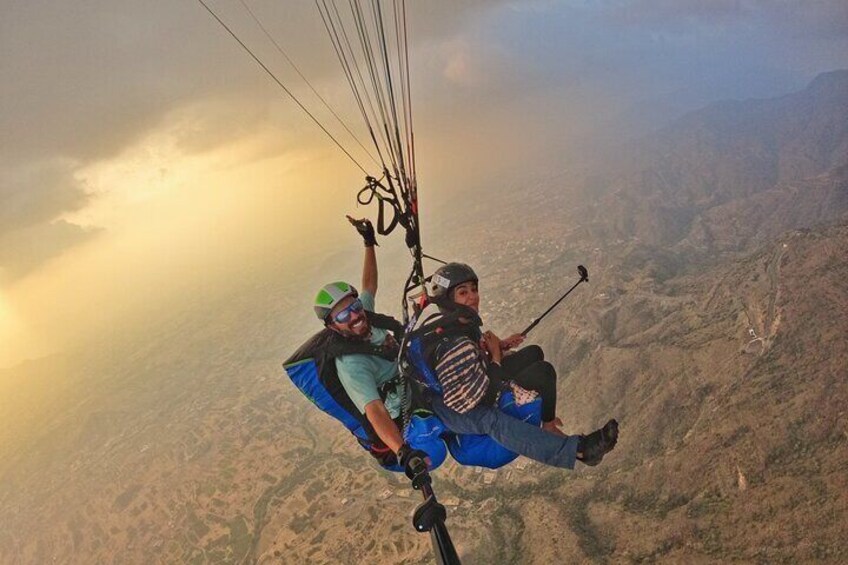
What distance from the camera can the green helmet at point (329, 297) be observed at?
254 inches

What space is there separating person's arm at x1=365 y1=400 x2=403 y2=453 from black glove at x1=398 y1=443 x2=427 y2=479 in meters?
0.11

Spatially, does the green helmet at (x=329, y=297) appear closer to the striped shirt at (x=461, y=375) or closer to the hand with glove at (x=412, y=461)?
the striped shirt at (x=461, y=375)

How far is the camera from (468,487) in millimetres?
75938

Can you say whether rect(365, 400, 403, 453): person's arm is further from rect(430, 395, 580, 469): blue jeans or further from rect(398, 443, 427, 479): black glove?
rect(430, 395, 580, 469): blue jeans

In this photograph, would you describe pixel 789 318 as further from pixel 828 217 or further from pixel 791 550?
pixel 828 217

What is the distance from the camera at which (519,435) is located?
249 inches

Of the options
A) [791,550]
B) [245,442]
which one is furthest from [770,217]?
[245,442]

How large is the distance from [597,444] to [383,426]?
2.78 meters

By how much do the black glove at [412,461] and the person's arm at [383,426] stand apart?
4.5 inches

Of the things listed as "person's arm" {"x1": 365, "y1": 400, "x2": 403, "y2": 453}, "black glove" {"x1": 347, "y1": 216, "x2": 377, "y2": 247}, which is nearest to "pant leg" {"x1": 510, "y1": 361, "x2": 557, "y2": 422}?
"person's arm" {"x1": 365, "y1": 400, "x2": 403, "y2": 453}

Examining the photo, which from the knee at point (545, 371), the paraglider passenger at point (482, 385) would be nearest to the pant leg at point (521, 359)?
the paraglider passenger at point (482, 385)

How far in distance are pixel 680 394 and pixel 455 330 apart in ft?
236

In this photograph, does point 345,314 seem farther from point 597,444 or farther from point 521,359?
point 597,444

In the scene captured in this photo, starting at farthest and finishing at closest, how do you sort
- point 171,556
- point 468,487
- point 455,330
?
point 171,556 < point 468,487 < point 455,330
